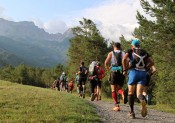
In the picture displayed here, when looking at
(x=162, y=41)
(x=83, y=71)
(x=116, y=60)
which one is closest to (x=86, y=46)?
(x=162, y=41)

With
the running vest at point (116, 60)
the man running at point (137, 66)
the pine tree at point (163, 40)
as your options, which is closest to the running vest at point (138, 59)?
the man running at point (137, 66)

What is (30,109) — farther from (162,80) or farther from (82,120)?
(162,80)

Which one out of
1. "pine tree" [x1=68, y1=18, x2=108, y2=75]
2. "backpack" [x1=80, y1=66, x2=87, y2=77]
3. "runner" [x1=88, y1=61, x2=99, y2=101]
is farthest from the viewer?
"pine tree" [x1=68, y1=18, x2=108, y2=75]

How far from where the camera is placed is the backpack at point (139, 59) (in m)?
10.6

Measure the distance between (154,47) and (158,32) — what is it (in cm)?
199

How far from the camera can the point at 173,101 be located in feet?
114

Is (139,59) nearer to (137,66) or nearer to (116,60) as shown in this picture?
(137,66)

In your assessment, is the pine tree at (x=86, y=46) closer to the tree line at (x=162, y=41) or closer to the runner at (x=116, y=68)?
the tree line at (x=162, y=41)

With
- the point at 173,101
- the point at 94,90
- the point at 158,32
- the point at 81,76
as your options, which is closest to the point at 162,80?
the point at 173,101

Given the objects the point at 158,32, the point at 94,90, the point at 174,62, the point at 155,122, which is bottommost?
the point at 155,122

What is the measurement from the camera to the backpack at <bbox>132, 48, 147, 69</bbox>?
10.6m

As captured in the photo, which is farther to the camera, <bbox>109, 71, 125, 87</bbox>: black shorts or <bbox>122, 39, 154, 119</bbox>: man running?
<bbox>109, 71, 125, 87</bbox>: black shorts

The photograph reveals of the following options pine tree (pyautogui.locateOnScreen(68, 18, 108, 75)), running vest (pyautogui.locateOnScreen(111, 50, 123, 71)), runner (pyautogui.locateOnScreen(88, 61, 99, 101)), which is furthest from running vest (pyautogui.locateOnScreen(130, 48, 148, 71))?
pine tree (pyautogui.locateOnScreen(68, 18, 108, 75))

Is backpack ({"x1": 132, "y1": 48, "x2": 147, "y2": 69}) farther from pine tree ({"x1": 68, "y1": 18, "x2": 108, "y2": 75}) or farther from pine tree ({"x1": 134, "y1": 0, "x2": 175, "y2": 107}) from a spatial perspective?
pine tree ({"x1": 68, "y1": 18, "x2": 108, "y2": 75})
